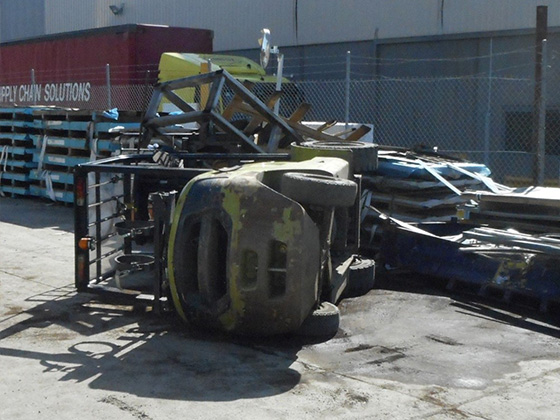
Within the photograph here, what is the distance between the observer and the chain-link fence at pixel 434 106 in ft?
56.2

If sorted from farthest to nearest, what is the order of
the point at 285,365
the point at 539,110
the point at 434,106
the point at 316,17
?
the point at 316,17 < the point at 434,106 < the point at 539,110 < the point at 285,365

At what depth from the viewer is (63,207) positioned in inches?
587

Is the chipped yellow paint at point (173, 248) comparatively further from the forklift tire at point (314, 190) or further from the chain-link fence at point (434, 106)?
the chain-link fence at point (434, 106)

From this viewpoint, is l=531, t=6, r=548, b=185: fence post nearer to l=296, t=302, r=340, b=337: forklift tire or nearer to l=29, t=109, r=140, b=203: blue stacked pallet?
l=29, t=109, r=140, b=203: blue stacked pallet

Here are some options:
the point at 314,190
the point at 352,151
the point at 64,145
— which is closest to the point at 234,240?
the point at 314,190

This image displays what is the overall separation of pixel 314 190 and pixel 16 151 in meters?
11.2

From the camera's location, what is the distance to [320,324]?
21.3 ft

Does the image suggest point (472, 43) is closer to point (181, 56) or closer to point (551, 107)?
point (551, 107)

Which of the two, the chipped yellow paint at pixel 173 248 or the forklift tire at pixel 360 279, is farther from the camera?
the forklift tire at pixel 360 279

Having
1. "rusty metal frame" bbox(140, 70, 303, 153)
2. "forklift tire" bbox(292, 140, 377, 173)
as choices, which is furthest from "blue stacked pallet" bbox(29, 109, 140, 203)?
"forklift tire" bbox(292, 140, 377, 173)

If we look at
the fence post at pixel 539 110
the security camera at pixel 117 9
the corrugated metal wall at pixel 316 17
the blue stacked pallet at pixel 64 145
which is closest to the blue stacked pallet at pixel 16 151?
the blue stacked pallet at pixel 64 145

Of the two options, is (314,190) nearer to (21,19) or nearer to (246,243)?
(246,243)

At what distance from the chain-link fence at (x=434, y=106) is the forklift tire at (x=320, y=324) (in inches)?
380

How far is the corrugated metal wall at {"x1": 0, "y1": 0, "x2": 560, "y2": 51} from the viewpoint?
65.0 feet
